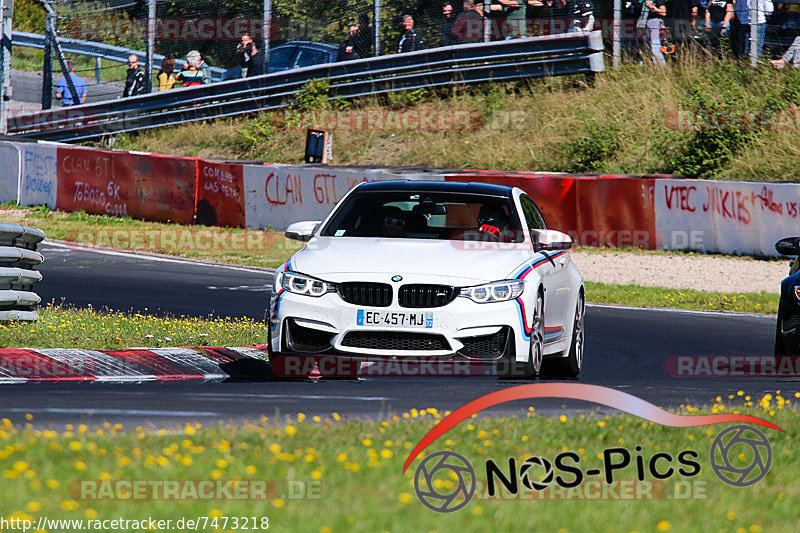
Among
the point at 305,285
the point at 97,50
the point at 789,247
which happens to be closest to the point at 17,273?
the point at 305,285

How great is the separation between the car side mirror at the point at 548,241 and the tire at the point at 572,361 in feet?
3.40

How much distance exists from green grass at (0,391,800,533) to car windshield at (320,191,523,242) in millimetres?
2447

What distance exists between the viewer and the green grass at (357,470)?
475 cm

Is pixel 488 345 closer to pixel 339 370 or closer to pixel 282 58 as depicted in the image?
pixel 339 370

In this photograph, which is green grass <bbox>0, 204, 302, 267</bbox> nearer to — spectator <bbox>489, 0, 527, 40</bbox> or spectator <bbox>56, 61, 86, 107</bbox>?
spectator <bbox>56, 61, 86, 107</bbox>

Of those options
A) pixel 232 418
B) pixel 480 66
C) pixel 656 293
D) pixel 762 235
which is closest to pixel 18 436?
pixel 232 418

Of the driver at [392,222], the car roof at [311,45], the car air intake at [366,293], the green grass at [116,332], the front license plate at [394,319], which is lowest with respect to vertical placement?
the green grass at [116,332]

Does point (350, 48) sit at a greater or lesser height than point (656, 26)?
lesser

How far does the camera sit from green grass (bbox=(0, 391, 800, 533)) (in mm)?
4750

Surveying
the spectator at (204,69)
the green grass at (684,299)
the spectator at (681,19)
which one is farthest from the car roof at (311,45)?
the green grass at (684,299)

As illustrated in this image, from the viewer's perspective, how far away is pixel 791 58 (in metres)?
26.4

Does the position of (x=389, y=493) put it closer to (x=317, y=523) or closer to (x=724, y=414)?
(x=317, y=523)

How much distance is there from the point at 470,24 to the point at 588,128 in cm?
364

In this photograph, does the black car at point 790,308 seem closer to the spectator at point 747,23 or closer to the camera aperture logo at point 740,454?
the camera aperture logo at point 740,454
